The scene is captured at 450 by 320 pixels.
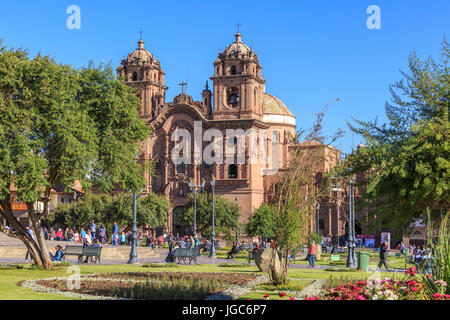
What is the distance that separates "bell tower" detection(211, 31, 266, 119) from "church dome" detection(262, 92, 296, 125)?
11895mm

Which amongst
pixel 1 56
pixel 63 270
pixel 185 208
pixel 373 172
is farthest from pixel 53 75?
pixel 185 208

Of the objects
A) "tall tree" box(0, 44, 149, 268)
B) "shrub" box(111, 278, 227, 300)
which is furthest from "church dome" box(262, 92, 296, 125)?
"shrub" box(111, 278, 227, 300)

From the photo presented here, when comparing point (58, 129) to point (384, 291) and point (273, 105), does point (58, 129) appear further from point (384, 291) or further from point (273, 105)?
point (273, 105)

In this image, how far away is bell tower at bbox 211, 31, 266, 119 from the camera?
68875 millimetres

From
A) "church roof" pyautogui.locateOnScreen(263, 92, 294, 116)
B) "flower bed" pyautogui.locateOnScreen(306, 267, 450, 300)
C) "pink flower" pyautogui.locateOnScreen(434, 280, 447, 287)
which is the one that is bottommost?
"flower bed" pyautogui.locateOnScreen(306, 267, 450, 300)

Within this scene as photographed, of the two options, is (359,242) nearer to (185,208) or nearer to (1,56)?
(185,208)

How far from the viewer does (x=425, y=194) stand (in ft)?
55.7

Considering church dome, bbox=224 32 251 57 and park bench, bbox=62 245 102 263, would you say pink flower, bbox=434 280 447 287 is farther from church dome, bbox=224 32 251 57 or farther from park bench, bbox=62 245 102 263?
church dome, bbox=224 32 251 57

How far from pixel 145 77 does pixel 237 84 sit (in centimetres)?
1319

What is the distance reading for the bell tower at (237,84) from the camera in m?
68.9

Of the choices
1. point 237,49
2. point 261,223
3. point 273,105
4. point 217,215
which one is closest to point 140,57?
point 237,49

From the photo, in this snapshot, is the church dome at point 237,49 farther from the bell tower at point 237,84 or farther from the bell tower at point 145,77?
the bell tower at point 145,77

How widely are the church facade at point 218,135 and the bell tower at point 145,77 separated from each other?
5.1 inches

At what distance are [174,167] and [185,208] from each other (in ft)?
29.0
